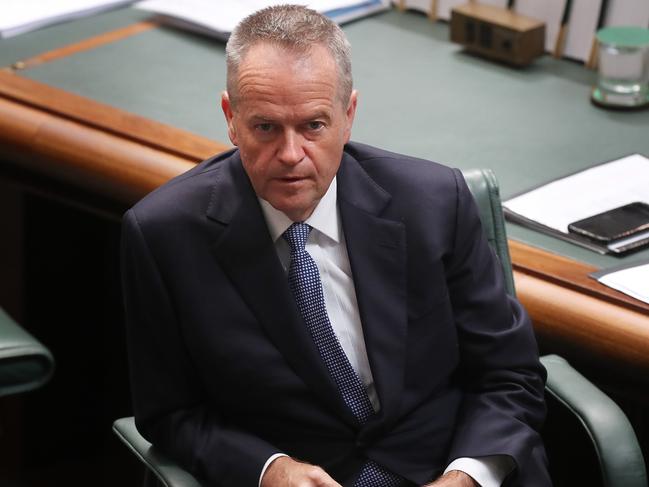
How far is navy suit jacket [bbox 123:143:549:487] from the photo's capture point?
1705 millimetres

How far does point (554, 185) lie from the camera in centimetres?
230

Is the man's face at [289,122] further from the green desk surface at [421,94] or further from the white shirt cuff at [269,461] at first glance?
the green desk surface at [421,94]

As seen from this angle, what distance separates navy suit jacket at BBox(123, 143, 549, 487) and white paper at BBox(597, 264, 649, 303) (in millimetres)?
235

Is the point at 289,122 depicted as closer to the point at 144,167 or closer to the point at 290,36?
the point at 290,36

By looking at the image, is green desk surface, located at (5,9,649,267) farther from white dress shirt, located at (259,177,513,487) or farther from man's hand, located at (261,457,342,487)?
man's hand, located at (261,457,342,487)

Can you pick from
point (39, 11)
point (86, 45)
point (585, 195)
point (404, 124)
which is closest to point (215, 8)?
point (86, 45)

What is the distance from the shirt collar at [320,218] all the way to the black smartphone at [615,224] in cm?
55

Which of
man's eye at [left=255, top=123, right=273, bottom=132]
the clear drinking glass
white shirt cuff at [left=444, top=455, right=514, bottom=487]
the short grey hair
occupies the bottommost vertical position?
white shirt cuff at [left=444, top=455, right=514, bottom=487]

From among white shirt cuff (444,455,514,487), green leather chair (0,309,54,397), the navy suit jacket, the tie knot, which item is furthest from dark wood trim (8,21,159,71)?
white shirt cuff (444,455,514,487)

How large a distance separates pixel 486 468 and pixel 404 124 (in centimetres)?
99

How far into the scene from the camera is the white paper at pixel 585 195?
219 centimetres

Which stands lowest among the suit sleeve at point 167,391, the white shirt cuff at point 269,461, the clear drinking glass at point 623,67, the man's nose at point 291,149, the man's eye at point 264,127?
the white shirt cuff at point 269,461

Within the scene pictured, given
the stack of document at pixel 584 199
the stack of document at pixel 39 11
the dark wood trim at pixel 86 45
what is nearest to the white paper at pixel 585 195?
the stack of document at pixel 584 199

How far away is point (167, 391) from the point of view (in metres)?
1.72
